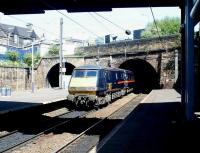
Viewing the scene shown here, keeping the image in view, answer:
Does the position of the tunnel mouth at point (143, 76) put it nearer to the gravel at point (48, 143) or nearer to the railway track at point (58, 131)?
the railway track at point (58, 131)

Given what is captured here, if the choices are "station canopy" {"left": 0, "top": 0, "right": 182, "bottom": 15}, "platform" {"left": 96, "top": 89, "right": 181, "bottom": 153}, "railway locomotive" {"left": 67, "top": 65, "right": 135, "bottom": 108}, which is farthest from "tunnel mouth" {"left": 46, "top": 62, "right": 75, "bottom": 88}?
A: "station canopy" {"left": 0, "top": 0, "right": 182, "bottom": 15}

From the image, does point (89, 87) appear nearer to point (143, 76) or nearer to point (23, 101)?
point (23, 101)

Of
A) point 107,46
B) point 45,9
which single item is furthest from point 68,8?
point 107,46

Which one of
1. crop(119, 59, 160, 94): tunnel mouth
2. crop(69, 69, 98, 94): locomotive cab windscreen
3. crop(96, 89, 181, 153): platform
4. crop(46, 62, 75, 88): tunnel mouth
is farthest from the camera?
crop(119, 59, 160, 94): tunnel mouth

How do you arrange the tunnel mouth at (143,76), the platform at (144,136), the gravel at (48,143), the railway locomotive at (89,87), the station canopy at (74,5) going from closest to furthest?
1. the platform at (144,136)
2. the gravel at (48,143)
3. the station canopy at (74,5)
4. the railway locomotive at (89,87)
5. the tunnel mouth at (143,76)

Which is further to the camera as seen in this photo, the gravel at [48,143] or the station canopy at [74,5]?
the station canopy at [74,5]

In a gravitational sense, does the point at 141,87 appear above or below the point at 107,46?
below

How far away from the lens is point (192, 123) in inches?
399

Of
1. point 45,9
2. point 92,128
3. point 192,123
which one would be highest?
point 45,9

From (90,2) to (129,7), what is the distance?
1495 millimetres

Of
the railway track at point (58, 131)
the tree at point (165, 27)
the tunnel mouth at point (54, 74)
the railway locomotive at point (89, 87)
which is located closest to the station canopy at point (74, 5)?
the railway track at point (58, 131)

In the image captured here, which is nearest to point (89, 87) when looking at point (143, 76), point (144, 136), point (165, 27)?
point (144, 136)

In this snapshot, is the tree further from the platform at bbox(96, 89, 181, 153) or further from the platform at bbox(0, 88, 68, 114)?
the platform at bbox(96, 89, 181, 153)

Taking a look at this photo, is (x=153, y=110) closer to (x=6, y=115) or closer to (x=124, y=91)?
(x=6, y=115)
